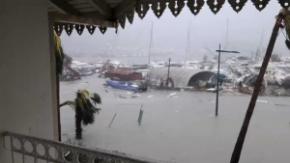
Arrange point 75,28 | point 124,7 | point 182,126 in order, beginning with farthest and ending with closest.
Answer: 1. point 182,126
2. point 75,28
3. point 124,7

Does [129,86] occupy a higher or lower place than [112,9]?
lower

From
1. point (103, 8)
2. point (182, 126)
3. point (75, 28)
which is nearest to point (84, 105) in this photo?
point (75, 28)

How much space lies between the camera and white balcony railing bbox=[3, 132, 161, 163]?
2.72 feet

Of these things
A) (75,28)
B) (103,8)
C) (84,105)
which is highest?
(103,8)

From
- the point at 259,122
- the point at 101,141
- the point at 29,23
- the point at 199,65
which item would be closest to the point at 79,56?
the point at 101,141

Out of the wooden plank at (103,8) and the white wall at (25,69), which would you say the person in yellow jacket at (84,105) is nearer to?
the wooden plank at (103,8)

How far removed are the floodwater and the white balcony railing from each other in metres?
4.90

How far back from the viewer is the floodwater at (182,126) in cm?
752

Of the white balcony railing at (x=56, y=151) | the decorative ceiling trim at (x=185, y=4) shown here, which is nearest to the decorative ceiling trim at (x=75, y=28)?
the decorative ceiling trim at (x=185, y=4)

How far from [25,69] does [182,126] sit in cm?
898

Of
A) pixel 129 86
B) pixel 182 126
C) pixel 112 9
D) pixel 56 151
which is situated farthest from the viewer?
pixel 129 86

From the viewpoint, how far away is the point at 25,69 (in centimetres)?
114

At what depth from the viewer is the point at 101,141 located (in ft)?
26.5

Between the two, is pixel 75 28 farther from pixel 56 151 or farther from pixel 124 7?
pixel 56 151
